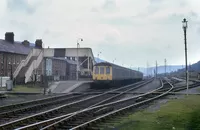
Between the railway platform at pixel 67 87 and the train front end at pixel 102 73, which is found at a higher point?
the train front end at pixel 102 73

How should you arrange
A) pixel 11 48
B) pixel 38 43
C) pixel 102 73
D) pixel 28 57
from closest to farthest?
pixel 102 73 → pixel 28 57 → pixel 11 48 → pixel 38 43

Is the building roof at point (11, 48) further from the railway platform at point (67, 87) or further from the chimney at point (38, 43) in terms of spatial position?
the railway platform at point (67, 87)

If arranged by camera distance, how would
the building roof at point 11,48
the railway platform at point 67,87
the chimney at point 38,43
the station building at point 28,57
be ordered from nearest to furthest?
the railway platform at point 67,87 < the station building at point 28,57 < the building roof at point 11,48 < the chimney at point 38,43

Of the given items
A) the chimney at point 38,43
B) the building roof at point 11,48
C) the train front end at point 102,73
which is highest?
the chimney at point 38,43

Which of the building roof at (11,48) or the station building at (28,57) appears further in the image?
the building roof at (11,48)

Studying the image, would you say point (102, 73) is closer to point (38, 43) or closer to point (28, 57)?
point (28, 57)

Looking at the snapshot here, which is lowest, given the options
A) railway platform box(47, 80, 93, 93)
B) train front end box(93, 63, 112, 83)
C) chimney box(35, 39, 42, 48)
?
railway platform box(47, 80, 93, 93)

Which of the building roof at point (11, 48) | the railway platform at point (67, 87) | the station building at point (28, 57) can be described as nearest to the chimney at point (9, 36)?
the station building at point (28, 57)

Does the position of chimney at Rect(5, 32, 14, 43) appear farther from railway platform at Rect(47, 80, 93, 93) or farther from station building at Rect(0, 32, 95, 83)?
railway platform at Rect(47, 80, 93, 93)

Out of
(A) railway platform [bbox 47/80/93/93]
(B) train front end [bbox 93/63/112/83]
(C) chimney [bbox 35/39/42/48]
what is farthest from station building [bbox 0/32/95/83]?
(B) train front end [bbox 93/63/112/83]

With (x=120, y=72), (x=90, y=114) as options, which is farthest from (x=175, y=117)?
(x=120, y=72)

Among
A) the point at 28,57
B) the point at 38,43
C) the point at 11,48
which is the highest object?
the point at 38,43

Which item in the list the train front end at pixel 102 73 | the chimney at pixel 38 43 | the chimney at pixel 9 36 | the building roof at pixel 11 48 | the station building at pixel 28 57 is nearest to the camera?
the train front end at pixel 102 73

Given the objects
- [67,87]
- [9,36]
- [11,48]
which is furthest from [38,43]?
[67,87]
